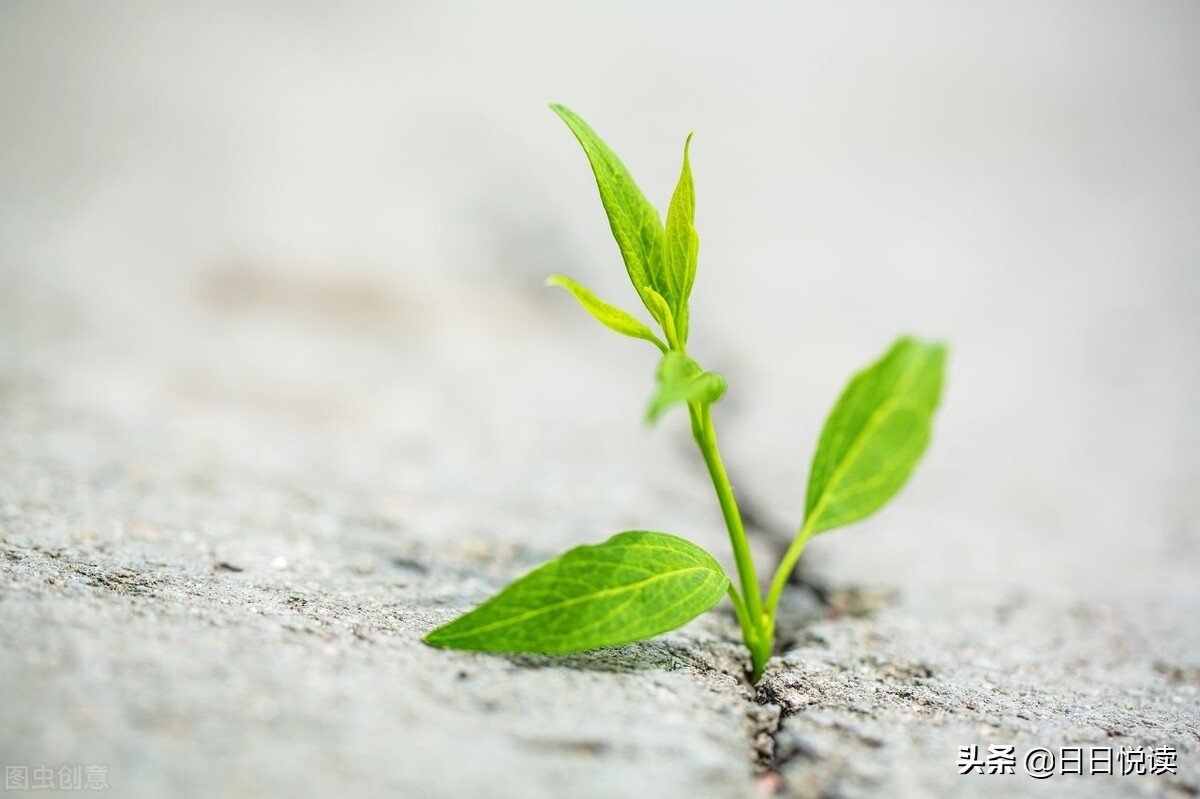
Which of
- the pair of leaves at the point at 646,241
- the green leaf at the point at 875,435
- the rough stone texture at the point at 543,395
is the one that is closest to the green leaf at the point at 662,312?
the pair of leaves at the point at 646,241

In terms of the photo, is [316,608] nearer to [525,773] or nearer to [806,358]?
[525,773]

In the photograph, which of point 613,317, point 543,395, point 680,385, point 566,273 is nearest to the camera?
point 680,385

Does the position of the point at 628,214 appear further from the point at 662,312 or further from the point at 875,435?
the point at 875,435

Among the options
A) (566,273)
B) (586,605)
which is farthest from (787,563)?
(566,273)

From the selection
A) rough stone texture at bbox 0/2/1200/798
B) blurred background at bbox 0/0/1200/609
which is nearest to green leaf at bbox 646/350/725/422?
rough stone texture at bbox 0/2/1200/798

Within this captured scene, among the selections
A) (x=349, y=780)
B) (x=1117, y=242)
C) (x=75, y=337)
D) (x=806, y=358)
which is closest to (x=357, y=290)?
(x=75, y=337)

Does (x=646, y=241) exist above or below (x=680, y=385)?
above

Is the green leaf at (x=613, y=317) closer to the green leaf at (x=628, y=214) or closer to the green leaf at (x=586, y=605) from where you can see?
the green leaf at (x=628, y=214)
